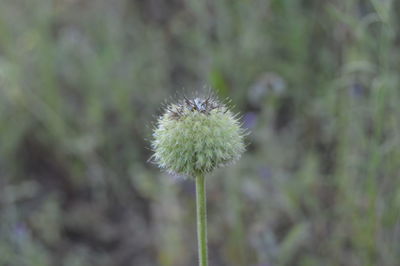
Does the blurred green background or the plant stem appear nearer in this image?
the plant stem

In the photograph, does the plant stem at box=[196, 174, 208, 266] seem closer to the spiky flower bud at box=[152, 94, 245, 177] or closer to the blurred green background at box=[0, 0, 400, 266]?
the spiky flower bud at box=[152, 94, 245, 177]

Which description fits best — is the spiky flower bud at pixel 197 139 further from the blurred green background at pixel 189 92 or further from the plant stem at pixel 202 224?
the blurred green background at pixel 189 92

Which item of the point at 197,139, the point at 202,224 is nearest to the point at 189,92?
the point at 197,139

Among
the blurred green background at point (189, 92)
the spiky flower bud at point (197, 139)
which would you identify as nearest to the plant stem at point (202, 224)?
the spiky flower bud at point (197, 139)

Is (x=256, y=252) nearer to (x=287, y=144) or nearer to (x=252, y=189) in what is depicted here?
(x=252, y=189)

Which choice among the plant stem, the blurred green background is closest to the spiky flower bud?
the plant stem
